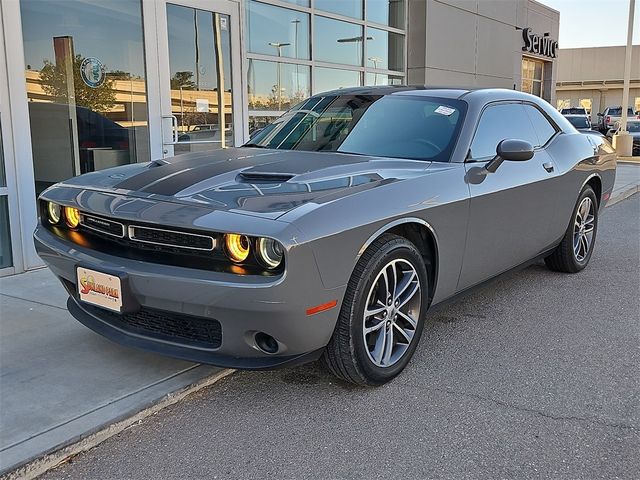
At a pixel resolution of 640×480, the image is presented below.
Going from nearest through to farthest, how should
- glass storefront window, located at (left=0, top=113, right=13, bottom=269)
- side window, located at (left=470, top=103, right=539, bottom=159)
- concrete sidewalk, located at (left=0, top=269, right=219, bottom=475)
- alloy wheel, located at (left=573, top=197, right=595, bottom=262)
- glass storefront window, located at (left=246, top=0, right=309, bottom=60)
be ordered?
1. concrete sidewalk, located at (left=0, top=269, right=219, bottom=475)
2. side window, located at (left=470, top=103, right=539, bottom=159)
3. glass storefront window, located at (left=0, top=113, right=13, bottom=269)
4. alloy wheel, located at (left=573, top=197, right=595, bottom=262)
5. glass storefront window, located at (left=246, top=0, right=309, bottom=60)

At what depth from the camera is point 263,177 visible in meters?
3.27

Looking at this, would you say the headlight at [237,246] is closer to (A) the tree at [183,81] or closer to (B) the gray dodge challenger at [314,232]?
(B) the gray dodge challenger at [314,232]

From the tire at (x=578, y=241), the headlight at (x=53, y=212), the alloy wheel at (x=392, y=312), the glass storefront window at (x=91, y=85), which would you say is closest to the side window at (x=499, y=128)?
Result: the tire at (x=578, y=241)

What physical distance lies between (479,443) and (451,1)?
11933 millimetres

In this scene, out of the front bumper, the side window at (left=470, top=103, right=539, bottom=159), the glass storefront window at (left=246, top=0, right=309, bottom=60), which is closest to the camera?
the front bumper

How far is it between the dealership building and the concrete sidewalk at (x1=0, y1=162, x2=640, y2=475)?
1.62 metres

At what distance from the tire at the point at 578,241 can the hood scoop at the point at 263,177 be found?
10.0ft

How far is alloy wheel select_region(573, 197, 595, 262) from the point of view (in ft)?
18.0

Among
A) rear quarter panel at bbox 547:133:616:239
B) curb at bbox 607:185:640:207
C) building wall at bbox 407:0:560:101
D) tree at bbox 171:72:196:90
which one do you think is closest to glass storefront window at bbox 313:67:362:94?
building wall at bbox 407:0:560:101

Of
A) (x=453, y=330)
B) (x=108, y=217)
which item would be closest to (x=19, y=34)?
(x=108, y=217)

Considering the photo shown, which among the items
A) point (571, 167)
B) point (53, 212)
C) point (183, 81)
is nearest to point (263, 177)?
point (53, 212)

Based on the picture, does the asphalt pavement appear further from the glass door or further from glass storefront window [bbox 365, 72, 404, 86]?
glass storefront window [bbox 365, 72, 404, 86]

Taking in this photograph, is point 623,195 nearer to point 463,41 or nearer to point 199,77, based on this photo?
point 463,41

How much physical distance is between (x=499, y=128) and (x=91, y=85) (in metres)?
4.39
